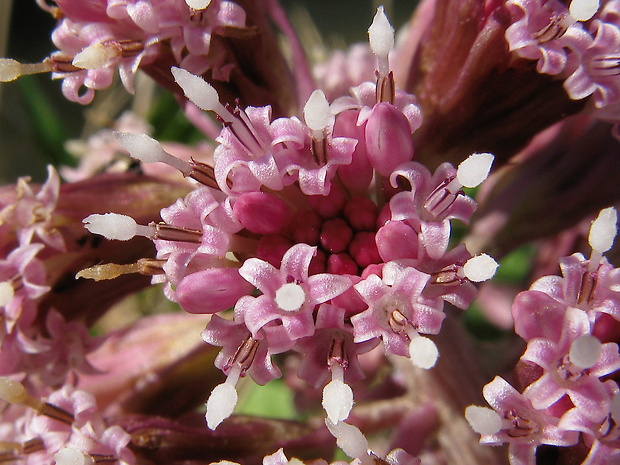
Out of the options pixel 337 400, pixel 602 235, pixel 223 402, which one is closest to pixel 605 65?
pixel 602 235

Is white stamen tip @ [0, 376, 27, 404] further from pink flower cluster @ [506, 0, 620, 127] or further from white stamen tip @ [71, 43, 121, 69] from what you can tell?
pink flower cluster @ [506, 0, 620, 127]

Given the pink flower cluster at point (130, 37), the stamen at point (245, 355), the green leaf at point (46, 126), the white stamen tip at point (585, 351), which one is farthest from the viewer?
the green leaf at point (46, 126)

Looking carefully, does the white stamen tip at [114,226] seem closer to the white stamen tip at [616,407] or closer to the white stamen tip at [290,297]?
the white stamen tip at [290,297]

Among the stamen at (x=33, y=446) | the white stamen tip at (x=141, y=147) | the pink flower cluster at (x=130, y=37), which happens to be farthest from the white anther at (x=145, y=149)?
the stamen at (x=33, y=446)

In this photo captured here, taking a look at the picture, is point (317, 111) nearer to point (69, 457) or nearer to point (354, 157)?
point (354, 157)

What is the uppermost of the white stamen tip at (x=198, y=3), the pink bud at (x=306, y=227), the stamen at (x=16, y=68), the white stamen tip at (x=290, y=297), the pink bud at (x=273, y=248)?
the white stamen tip at (x=198, y=3)

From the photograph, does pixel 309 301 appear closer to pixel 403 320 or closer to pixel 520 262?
pixel 403 320

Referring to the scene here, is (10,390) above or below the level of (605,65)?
below

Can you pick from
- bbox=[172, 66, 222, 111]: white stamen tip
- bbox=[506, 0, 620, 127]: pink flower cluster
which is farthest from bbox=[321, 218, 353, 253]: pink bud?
bbox=[506, 0, 620, 127]: pink flower cluster
